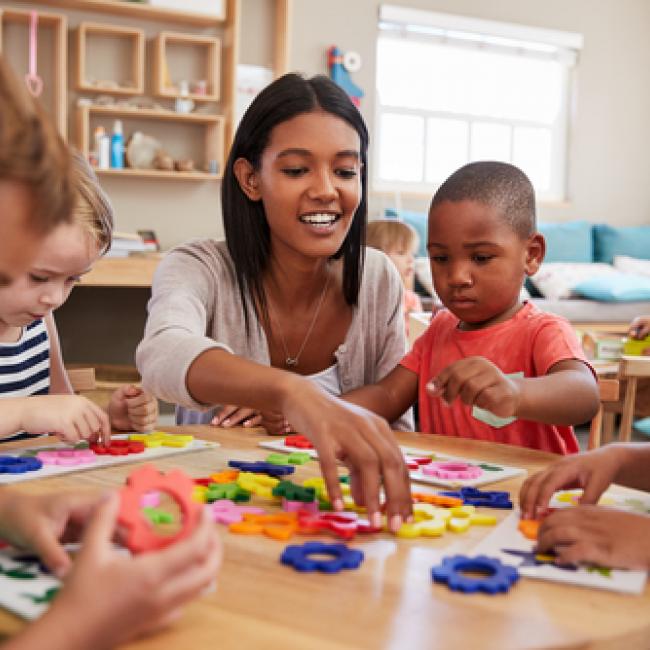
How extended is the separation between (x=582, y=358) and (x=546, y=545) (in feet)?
2.43

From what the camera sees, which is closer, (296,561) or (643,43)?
(296,561)

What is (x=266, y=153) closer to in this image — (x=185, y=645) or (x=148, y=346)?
(x=148, y=346)

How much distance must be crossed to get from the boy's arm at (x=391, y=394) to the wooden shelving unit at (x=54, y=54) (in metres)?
3.12

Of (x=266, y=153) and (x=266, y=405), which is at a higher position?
(x=266, y=153)

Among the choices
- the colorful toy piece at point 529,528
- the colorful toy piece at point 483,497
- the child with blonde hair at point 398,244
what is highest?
the child with blonde hair at point 398,244

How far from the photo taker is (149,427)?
150 centimetres

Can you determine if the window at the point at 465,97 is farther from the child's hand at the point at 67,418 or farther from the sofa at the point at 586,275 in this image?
the child's hand at the point at 67,418

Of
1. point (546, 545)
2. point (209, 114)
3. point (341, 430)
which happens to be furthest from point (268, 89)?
point (209, 114)

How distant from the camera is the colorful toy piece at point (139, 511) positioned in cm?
67

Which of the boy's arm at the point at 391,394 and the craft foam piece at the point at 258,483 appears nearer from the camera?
the craft foam piece at the point at 258,483

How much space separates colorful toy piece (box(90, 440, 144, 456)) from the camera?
1.26 metres

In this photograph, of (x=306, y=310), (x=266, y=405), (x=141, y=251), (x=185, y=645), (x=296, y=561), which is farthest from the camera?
(x=141, y=251)

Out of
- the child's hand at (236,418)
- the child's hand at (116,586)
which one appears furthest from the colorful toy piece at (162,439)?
the child's hand at (116,586)

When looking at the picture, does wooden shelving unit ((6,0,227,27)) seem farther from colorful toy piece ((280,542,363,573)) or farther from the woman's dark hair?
colorful toy piece ((280,542,363,573))
